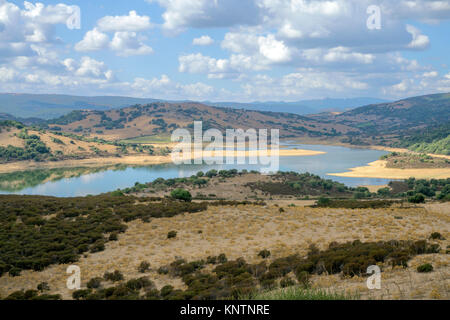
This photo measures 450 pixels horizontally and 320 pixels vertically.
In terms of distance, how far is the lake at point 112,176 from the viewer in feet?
262

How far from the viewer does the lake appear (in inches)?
3140

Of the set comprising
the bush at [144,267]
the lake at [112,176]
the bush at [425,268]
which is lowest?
the lake at [112,176]

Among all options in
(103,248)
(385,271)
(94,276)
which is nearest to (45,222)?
(103,248)

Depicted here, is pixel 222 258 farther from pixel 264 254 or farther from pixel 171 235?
pixel 171 235

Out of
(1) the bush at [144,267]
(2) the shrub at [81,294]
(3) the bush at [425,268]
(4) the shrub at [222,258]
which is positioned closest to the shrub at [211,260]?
(4) the shrub at [222,258]

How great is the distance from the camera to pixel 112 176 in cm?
9875

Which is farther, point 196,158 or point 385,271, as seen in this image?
point 196,158

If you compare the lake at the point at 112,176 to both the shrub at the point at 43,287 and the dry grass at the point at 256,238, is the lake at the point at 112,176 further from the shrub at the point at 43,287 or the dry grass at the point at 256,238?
the shrub at the point at 43,287

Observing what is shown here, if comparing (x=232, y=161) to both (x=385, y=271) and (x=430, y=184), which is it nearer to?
(x=430, y=184)

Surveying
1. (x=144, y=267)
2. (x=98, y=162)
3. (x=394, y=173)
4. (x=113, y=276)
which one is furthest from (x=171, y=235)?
(x=98, y=162)

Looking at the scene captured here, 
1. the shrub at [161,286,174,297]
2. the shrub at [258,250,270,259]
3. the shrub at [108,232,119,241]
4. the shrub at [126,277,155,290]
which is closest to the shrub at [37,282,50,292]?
the shrub at [126,277,155,290]

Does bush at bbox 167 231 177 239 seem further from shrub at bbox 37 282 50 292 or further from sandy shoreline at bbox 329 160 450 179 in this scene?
sandy shoreline at bbox 329 160 450 179
